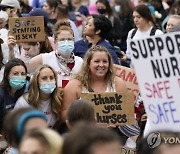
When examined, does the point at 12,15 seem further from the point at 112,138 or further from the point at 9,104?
the point at 112,138

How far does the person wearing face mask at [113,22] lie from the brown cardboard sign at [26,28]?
304cm

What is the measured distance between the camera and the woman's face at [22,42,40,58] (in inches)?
449

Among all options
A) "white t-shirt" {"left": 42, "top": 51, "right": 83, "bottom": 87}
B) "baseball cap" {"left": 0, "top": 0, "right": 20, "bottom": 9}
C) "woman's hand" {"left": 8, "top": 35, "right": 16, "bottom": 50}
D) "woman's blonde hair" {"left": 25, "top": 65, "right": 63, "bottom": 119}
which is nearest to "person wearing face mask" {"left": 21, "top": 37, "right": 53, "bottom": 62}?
"woman's hand" {"left": 8, "top": 35, "right": 16, "bottom": 50}

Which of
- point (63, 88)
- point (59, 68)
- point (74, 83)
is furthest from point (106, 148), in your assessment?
point (59, 68)

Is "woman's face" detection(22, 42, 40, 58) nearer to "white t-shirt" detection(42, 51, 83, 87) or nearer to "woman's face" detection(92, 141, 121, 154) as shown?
"white t-shirt" detection(42, 51, 83, 87)

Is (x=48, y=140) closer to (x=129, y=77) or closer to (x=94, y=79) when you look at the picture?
(x=94, y=79)

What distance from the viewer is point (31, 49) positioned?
37.7 feet

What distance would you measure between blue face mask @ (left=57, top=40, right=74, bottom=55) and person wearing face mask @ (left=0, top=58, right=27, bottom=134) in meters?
0.63

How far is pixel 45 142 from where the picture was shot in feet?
15.7

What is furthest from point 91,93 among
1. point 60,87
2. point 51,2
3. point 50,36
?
point 51,2

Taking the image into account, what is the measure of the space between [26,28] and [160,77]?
5043 millimetres

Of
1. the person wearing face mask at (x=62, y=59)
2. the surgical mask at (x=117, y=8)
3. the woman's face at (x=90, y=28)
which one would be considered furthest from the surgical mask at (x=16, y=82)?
the surgical mask at (x=117, y=8)

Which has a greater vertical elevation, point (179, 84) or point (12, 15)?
point (12, 15)

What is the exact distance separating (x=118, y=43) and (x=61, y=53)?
4965 mm
